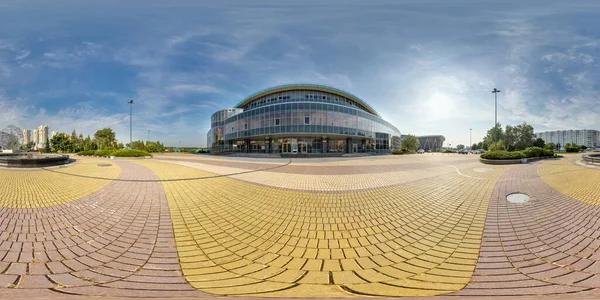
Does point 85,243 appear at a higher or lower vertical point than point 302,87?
lower

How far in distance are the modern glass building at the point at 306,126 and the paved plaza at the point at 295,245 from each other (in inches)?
1210

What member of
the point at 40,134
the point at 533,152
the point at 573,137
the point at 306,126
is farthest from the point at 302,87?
the point at 573,137

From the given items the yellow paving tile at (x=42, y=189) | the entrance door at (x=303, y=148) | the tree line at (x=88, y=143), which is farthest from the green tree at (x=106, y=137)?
the yellow paving tile at (x=42, y=189)

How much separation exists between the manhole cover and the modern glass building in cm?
3003

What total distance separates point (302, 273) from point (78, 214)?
5.52 metres

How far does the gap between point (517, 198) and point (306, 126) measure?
30.7 meters

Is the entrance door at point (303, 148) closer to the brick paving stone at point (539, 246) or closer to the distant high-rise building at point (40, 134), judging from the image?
the brick paving stone at point (539, 246)

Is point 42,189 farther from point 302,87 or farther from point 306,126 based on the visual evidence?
point 302,87

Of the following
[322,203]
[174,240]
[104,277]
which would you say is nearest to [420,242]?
[322,203]

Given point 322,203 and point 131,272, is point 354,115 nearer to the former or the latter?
point 322,203

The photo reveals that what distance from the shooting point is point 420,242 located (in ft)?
13.4

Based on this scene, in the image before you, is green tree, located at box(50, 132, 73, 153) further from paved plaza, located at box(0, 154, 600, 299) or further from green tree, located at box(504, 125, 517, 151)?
green tree, located at box(504, 125, 517, 151)

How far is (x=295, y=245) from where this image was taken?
12.8 feet

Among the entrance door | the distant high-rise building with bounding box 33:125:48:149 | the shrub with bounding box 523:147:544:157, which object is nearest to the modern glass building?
the entrance door
